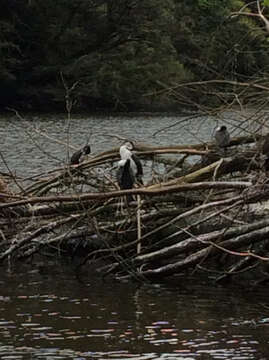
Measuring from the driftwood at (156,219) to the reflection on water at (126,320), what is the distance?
1.26ft

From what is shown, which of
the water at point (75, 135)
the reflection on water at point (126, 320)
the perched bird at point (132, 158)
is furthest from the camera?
the water at point (75, 135)

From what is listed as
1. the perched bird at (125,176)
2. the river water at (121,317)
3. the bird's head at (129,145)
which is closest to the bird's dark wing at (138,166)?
the bird's head at (129,145)

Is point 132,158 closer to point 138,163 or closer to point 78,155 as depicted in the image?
point 138,163

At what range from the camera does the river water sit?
8.51 meters

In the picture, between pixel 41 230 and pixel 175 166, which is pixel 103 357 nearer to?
pixel 41 230

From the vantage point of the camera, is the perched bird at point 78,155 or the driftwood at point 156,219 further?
the perched bird at point 78,155

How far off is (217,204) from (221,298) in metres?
0.99

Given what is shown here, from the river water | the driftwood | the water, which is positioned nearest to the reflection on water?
the river water

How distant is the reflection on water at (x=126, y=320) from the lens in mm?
8500

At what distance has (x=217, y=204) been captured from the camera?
10578mm

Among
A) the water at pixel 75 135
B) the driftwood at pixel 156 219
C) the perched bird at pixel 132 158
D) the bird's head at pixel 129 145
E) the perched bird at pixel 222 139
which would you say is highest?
the perched bird at pixel 222 139

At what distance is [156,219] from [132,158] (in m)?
1.05

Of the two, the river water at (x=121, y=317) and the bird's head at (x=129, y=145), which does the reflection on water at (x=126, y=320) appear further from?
the bird's head at (x=129, y=145)

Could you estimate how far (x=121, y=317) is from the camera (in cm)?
967
